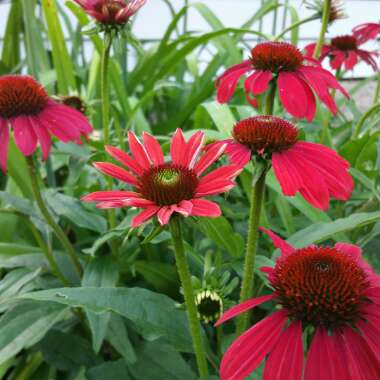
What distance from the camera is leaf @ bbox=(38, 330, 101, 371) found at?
65 cm

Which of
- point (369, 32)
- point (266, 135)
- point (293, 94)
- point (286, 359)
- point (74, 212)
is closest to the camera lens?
point (286, 359)

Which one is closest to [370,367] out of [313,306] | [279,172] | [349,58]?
[313,306]

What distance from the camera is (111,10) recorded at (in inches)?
24.9

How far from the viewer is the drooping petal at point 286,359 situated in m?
0.35

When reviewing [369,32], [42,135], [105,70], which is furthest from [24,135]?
[369,32]

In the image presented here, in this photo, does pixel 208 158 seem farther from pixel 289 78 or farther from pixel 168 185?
pixel 289 78

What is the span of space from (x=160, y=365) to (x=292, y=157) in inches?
10.8

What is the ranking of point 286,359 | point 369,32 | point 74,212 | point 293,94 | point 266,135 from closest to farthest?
point 286,359
point 266,135
point 293,94
point 74,212
point 369,32

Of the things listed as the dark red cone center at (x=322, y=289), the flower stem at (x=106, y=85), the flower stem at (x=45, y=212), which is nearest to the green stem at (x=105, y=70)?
the flower stem at (x=106, y=85)

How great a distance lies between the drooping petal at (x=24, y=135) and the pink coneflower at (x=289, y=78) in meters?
0.23

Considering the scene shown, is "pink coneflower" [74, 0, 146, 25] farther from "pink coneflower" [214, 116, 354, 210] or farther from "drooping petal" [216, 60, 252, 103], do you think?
"pink coneflower" [214, 116, 354, 210]

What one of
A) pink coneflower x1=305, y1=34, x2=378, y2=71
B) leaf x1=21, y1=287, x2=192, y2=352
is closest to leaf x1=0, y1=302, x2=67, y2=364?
leaf x1=21, y1=287, x2=192, y2=352

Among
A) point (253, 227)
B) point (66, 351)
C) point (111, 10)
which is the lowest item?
point (66, 351)

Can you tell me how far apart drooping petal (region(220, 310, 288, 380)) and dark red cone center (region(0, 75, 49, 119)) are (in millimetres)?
397
